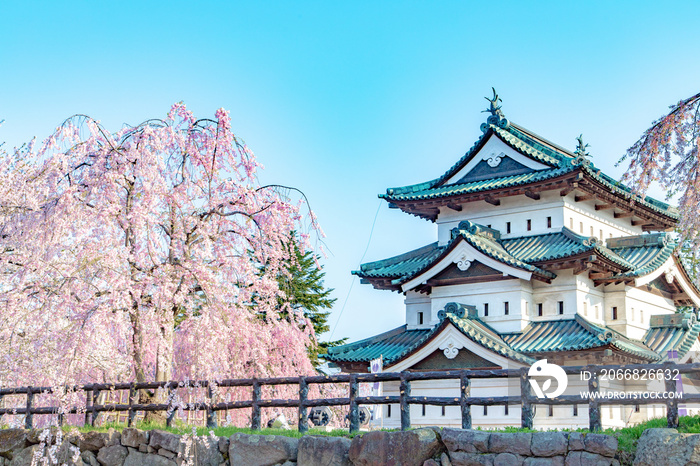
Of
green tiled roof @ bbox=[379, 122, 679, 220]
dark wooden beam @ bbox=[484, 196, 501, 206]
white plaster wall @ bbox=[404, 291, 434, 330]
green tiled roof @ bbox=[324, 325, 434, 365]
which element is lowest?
green tiled roof @ bbox=[324, 325, 434, 365]

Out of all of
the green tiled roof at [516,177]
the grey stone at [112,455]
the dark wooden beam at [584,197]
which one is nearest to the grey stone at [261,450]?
the grey stone at [112,455]

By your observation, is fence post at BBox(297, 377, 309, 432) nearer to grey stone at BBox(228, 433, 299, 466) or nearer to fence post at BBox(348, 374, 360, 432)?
grey stone at BBox(228, 433, 299, 466)

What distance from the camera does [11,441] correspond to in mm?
17766

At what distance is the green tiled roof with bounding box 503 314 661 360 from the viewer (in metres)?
20.0

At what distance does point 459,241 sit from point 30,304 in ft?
38.2

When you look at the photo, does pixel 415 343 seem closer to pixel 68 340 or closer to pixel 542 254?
pixel 542 254

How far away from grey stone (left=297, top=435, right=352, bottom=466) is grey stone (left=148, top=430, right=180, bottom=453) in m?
2.79

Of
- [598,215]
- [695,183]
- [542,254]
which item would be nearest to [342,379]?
[695,183]

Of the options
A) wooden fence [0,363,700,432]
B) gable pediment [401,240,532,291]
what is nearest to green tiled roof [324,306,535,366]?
gable pediment [401,240,532,291]

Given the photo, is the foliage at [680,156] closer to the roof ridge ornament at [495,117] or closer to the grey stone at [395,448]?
the grey stone at [395,448]

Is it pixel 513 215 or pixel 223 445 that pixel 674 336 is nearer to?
pixel 513 215

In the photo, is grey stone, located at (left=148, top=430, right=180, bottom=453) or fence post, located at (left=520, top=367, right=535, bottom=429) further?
grey stone, located at (left=148, top=430, right=180, bottom=453)

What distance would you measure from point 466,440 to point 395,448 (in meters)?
1.33

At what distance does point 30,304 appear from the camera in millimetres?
17500
